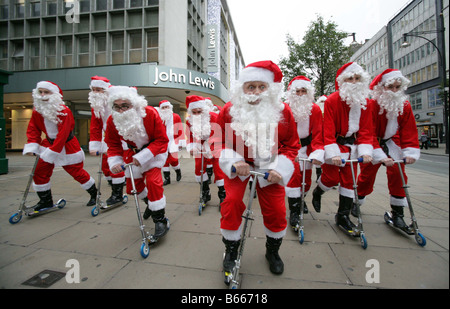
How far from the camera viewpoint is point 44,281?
190cm

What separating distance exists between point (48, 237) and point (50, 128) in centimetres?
192

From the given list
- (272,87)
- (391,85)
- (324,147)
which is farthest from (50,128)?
(391,85)

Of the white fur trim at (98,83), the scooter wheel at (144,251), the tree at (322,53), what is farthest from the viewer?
the tree at (322,53)

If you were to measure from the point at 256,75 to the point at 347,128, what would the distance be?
163 centimetres

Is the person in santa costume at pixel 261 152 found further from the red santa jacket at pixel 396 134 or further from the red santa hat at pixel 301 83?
the red santa jacket at pixel 396 134

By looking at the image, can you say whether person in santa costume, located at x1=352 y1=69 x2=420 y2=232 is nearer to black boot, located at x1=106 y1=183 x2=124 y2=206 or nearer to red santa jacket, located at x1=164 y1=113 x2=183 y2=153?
black boot, located at x1=106 y1=183 x2=124 y2=206

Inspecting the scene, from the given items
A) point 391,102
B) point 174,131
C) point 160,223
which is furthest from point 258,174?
point 174,131

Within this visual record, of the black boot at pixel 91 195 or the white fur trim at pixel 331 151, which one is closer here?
the white fur trim at pixel 331 151

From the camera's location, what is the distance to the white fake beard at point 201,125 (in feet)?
14.8

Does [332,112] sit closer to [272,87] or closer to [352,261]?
[272,87]

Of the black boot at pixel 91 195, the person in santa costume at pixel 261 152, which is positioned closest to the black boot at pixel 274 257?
the person in santa costume at pixel 261 152

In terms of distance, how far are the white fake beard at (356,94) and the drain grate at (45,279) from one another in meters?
3.67

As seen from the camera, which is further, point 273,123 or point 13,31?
point 13,31
